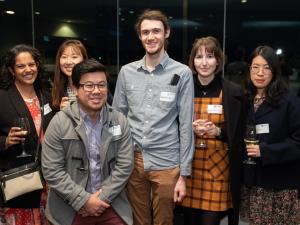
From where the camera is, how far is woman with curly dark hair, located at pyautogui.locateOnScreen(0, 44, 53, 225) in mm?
2553

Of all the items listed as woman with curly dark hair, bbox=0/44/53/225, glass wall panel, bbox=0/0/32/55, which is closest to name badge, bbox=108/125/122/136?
woman with curly dark hair, bbox=0/44/53/225

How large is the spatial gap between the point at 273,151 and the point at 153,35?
1.07 m

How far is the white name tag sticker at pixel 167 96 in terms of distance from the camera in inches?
96.5

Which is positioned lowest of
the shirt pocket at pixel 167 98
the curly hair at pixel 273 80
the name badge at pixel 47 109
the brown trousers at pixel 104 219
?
the brown trousers at pixel 104 219

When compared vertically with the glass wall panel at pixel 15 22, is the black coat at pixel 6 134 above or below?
below

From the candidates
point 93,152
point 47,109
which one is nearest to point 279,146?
point 93,152

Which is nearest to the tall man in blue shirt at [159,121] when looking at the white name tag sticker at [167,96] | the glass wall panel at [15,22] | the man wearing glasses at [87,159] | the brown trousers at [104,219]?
the white name tag sticker at [167,96]

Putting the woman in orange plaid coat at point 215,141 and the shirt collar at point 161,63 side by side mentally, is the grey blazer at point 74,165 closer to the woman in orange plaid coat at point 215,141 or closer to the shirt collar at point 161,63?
the shirt collar at point 161,63

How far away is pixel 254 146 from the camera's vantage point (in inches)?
95.9

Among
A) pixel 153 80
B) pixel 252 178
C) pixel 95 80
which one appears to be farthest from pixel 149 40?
pixel 252 178

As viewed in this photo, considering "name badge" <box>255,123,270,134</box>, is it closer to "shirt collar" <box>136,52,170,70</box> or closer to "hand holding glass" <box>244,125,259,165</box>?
"hand holding glass" <box>244,125,259,165</box>

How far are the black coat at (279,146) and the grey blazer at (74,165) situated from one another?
89 centimetres

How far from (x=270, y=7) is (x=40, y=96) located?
4.91 metres

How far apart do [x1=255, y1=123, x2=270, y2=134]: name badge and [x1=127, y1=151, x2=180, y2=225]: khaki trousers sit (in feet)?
1.95
